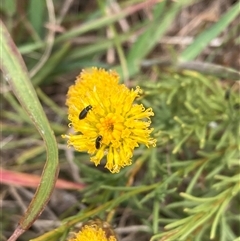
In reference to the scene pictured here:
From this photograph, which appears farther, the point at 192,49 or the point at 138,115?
the point at 192,49

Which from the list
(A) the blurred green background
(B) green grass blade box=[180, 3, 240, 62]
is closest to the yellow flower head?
(A) the blurred green background

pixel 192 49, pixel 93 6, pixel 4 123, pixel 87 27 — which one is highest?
pixel 93 6

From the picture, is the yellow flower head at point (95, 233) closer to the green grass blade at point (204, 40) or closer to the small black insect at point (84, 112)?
the small black insect at point (84, 112)

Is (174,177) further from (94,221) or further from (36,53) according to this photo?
(36,53)

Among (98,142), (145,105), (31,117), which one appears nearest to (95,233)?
(98,142)

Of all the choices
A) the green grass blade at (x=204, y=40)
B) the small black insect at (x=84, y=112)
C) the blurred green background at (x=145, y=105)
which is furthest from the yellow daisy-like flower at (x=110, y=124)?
the green grass blade at (x=204, y=40)

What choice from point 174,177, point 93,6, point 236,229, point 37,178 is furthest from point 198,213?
point 93,6

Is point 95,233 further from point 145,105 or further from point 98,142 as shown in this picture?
point 145,105

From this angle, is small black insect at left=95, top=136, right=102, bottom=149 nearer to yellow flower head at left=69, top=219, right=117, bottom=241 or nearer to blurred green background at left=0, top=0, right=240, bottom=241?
yellow flower head at left=69, top=219, right=117, bottom=241
